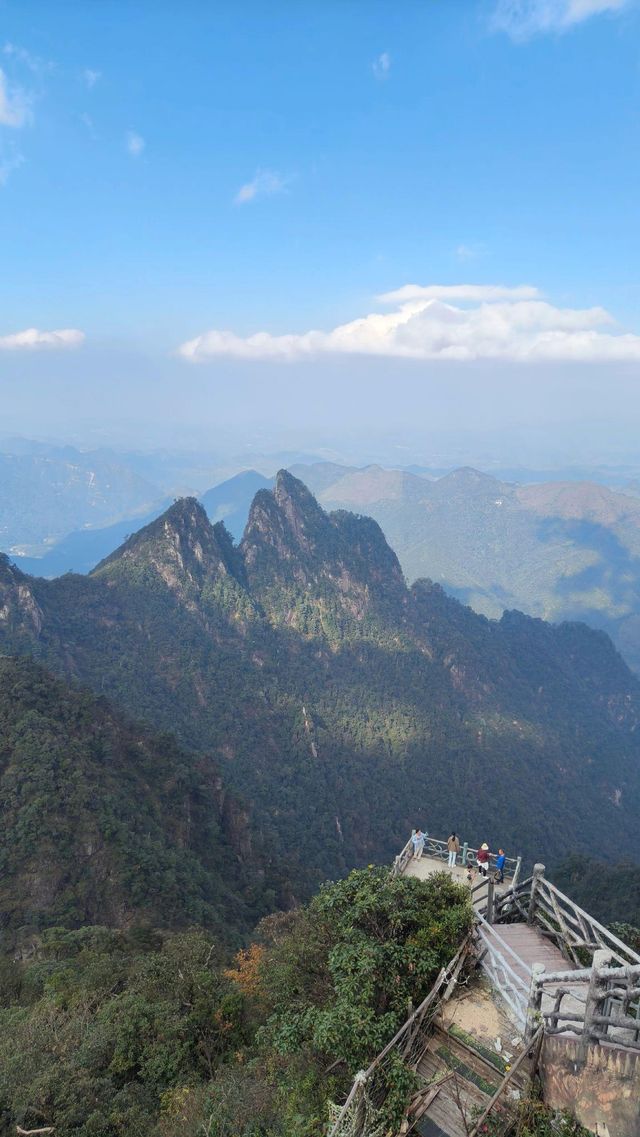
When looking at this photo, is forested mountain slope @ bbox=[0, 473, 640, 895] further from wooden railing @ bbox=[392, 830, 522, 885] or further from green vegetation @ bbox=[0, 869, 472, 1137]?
wooden railing @ bbox=[392, 830, 522, 885]

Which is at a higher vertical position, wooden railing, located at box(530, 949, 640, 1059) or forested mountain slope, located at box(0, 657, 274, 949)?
wooden railing, located at box(530, 949, 640, 1059)

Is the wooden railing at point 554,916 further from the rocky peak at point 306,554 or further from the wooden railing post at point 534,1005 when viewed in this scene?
the rocky peak at point 306,554

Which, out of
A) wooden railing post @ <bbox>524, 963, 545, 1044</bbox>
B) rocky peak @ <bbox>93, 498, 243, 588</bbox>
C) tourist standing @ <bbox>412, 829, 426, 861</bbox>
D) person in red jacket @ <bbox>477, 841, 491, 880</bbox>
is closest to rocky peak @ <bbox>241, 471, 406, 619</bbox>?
rocky peak @ <bbox>93, 498, 243, 588</bbox>

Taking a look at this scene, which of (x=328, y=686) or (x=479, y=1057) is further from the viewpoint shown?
(x=328, y=686)

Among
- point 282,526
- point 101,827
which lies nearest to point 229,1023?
point 101,827

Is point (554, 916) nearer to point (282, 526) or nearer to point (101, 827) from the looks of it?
point (101, 827)

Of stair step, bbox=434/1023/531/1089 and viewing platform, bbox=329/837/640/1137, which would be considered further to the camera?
stair step, bbox=434/1023/531/1089

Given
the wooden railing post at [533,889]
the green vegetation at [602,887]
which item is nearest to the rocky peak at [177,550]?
the green vegetation at [602,887]
